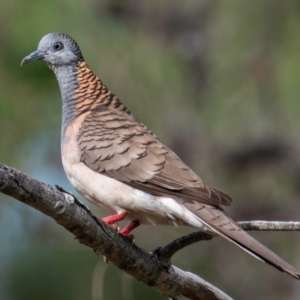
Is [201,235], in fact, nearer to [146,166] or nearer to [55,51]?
[146,166]

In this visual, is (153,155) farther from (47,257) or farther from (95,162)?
(47,257)

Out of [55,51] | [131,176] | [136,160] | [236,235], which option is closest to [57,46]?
[55,51]

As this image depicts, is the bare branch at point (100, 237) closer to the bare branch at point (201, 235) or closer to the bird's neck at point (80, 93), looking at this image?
the bare branch at point (201, 235)

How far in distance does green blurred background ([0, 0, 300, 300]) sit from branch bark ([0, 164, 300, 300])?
119 inches

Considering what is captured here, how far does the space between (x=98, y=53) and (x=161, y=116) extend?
1187 millimetres

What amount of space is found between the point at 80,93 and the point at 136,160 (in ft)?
3.21

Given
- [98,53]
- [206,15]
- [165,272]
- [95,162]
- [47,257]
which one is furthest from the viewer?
[206,15]

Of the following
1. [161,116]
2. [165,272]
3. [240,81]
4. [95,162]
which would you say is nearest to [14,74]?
[161,116]

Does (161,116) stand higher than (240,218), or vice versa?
(161,116)

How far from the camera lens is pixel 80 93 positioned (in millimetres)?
4801

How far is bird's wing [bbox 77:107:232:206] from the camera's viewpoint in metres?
3.78

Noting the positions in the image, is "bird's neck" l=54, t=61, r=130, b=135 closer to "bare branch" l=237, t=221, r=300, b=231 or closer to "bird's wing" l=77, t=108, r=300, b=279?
"bird's wing" l=77, t=108, r=300, b=279

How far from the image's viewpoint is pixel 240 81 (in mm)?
8797

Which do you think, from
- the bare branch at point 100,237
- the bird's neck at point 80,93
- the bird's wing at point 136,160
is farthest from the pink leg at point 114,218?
the bird's neck at point 80,93
